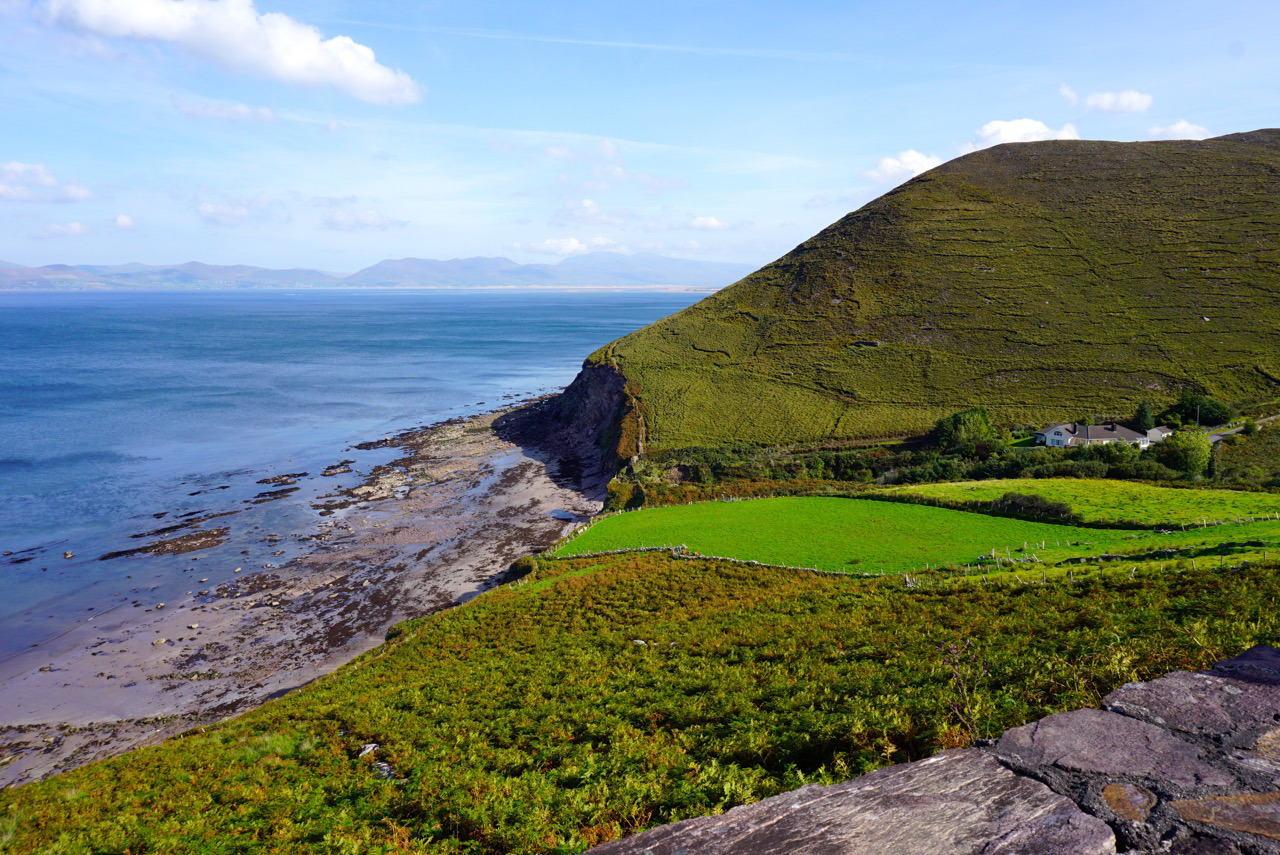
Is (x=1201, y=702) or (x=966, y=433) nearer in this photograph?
(x=1201, y=702)

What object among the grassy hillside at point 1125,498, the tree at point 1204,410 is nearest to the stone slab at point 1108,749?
the grassy hillside at point 1125,498

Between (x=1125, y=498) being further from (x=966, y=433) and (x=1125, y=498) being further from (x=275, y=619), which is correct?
(x=275, y=619)

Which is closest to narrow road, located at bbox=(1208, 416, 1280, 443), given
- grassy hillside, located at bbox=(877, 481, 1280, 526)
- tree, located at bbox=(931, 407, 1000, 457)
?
tree, located at bbox=(931, 407, 1000, 457)

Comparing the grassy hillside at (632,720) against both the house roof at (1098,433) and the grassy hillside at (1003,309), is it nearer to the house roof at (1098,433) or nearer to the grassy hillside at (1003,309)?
the house roof at (1098,433)

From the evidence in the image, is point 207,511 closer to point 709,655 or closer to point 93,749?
point 93,749

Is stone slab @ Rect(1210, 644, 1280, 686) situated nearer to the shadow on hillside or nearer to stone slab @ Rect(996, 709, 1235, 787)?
stone slab @ Rect(996, 709, 1235, 787)

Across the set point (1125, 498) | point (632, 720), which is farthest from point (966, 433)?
point (632, 720)
